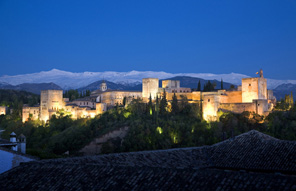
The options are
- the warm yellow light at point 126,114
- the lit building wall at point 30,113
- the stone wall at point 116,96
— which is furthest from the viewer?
the lit building wall at point 30,113

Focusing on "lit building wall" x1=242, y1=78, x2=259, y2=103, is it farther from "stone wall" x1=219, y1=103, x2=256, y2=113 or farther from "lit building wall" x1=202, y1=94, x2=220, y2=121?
"lit building wall" x1=202, y1=94, x2=220, y2=121

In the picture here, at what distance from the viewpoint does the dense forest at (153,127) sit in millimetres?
40006

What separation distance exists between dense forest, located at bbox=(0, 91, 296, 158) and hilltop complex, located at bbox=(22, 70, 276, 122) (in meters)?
1.34

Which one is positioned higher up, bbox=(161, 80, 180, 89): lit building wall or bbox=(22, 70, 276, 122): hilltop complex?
bbox=(161, 80, 180, 89): lit building wall

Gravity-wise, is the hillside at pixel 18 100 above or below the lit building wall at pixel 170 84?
below

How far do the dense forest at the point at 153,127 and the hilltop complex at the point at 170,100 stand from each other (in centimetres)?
134

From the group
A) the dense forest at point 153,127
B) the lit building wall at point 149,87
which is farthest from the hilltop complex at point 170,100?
the dense forest at point 153,127

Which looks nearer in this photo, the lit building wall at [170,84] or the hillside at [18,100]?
the lit building wall at [170,84]

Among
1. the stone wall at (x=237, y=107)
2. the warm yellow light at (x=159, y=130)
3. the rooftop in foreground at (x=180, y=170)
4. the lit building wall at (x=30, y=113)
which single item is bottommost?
the warm yellow light at (x=159, y=130)

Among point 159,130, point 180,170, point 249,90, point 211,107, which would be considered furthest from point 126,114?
point 180,170

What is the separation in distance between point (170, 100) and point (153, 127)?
376 inches

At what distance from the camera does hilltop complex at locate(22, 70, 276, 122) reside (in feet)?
146

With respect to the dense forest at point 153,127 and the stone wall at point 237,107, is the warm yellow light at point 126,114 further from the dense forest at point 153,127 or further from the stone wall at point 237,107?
the stone wall at point 237,107

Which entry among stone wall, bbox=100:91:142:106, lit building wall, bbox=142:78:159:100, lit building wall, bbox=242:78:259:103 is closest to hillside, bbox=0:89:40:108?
stone wall, bbox=100:91:142:106
